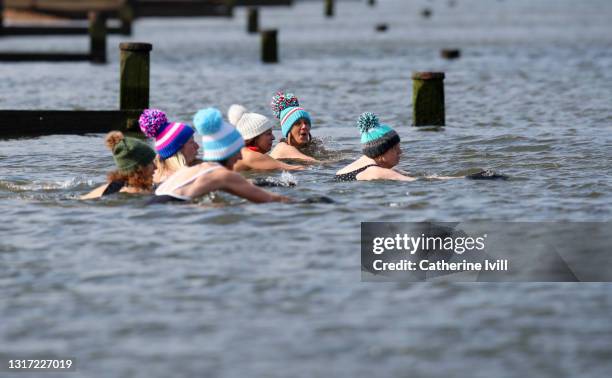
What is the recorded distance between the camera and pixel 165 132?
1198cm

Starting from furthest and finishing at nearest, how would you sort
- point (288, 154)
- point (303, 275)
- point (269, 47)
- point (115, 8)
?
point (115, 8), point (269, 47), point (288, 154), point (303, 275)

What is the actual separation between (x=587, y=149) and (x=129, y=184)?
6863 millimetres

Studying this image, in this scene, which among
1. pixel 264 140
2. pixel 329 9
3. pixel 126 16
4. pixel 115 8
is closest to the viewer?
pixel 264 140

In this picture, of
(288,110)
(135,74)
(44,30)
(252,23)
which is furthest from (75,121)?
(252,23)

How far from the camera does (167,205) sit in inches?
461

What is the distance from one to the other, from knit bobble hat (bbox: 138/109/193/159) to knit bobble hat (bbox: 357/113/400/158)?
1.98 m

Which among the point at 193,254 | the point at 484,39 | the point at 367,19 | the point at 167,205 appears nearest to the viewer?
the point at 193,254

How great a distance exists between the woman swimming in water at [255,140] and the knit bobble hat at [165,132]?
236 centimetres

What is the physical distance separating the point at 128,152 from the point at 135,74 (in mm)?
8149

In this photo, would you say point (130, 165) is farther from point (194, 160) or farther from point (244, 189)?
point (244, 189)

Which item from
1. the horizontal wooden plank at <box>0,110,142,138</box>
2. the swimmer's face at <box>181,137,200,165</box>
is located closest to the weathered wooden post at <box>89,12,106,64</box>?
the horizontal wooden plank at <box>0,110,142,138</box>

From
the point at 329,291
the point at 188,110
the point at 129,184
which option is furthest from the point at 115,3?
the point at 329,291

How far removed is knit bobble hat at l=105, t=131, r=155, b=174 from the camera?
11.6 m

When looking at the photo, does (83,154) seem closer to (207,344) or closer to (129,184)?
(129,184)
